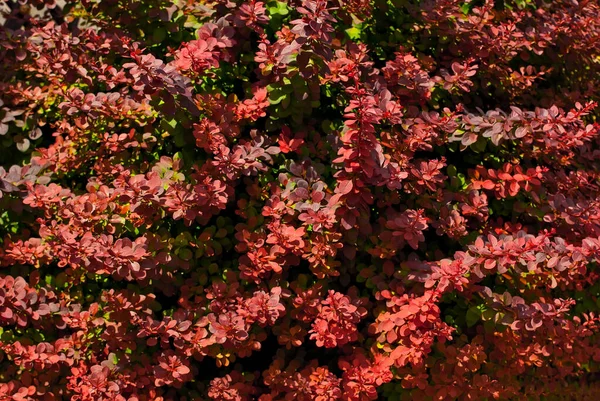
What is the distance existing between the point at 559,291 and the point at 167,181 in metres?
1.76

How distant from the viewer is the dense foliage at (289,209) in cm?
293

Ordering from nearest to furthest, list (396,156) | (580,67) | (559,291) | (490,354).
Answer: (396,156)
(490,354)
(559,291)
(580,67)

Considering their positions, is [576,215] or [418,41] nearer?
[576,215]

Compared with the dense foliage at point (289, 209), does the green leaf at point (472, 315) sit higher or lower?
lower

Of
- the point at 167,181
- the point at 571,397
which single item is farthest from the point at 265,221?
the point at 571,397

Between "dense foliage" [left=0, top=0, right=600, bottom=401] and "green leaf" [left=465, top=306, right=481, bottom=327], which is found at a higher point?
"dense foliage" [left=0, top=0, right=600, bottom=401]

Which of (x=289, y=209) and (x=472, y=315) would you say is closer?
(x=289, y=209)

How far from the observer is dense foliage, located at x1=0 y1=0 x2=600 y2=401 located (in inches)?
115

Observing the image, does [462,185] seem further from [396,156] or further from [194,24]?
[194,24]

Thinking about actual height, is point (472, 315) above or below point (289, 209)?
below

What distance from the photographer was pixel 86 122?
10.8 ft

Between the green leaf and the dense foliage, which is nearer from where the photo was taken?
the dense foliage

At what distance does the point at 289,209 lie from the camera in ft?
9.86

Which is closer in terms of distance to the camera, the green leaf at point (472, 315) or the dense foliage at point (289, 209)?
the dense foliage at point (289, 209)
